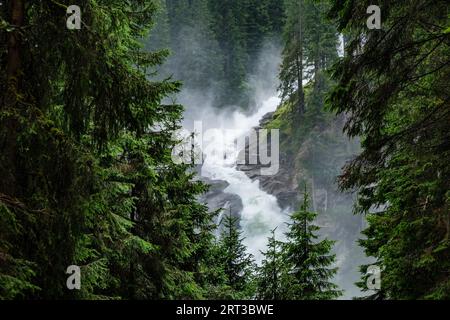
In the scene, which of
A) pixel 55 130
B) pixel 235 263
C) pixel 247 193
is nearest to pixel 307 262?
pixel 235 263

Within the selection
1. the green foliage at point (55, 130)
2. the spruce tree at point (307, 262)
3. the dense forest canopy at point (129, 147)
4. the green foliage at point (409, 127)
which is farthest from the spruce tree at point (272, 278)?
the green foliage at point (55, 130)

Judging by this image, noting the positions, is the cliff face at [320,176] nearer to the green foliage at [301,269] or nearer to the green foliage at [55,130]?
the green foliage at [301,269]

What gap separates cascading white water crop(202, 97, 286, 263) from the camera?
35625mm

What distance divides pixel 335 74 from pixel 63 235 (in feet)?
13.4

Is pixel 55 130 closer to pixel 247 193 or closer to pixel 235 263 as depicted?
pixel 235 263

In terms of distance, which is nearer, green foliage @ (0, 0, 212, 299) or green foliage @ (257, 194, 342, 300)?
green foliage @ (0, 0, 212, 299)

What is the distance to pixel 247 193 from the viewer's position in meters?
39.0

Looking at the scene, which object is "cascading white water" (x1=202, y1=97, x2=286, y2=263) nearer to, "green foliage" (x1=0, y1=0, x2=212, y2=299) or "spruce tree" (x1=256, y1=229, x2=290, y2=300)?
"spruce tree" (x1=256, y1=229, x2=290, y2=300)

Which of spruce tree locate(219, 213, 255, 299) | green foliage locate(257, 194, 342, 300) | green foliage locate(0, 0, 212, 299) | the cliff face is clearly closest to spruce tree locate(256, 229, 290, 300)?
green foliage locate(257, 194, 342, 300)

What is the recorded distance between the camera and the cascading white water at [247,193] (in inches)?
1403

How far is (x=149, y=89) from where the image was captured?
4793mm

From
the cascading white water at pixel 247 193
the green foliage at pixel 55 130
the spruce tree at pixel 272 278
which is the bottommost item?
the spruce tree at pixel 272 278
